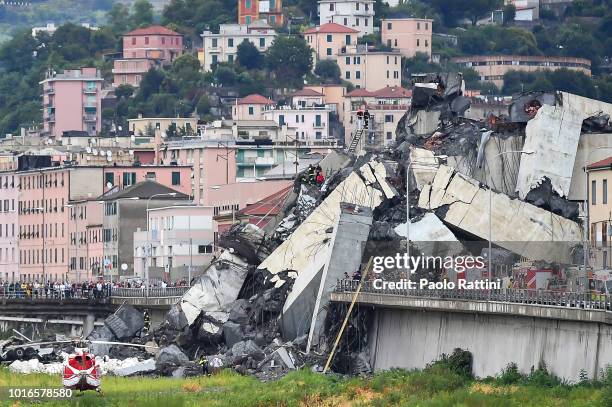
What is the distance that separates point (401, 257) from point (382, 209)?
32.2 feet

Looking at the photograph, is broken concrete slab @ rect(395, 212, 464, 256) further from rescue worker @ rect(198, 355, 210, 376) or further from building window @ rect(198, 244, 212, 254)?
building window @ rect(198, 244, 212, 254)

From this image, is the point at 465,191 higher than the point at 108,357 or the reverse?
higher

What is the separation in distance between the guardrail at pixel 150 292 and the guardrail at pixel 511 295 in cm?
2161

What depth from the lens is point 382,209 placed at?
394 ft

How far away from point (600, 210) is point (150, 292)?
32294mm

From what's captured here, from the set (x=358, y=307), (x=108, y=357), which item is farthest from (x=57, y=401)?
(x=108, y=357)

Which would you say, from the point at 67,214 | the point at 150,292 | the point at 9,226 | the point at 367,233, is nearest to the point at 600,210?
the point at 367,233

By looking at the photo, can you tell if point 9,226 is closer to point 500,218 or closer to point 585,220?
point 500,218

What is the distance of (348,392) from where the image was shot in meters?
95.0

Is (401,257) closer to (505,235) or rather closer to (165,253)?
(505,235)

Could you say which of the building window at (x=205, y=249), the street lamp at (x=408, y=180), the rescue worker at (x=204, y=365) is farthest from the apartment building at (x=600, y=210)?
the building window at (x=205, y=249)

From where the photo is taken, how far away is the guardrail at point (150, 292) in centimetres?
13200

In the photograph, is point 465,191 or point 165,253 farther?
point 165,253

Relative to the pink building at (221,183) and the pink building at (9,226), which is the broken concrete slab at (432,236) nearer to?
the pink building at (221,183)
